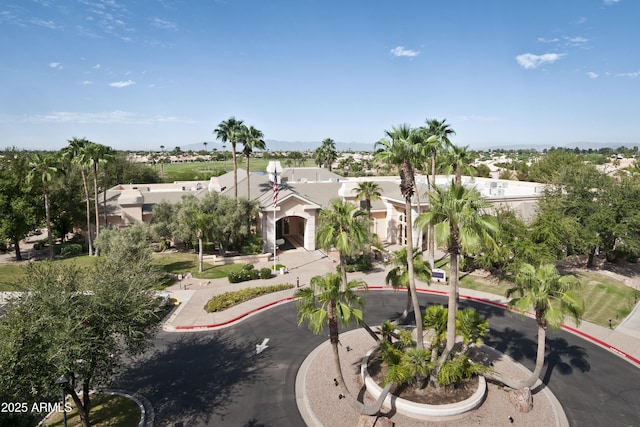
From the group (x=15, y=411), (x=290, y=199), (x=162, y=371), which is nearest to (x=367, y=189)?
(x=290, y=199)

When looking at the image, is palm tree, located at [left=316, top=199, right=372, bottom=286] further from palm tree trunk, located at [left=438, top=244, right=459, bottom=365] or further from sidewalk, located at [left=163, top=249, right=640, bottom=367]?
sidewalk, located at [left=163, top=249, right=640, bottom=367]

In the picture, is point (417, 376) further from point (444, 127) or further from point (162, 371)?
point (444, 127)

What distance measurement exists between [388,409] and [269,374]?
6578 millimetres

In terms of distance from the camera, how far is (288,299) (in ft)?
97.1

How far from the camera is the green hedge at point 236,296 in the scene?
27611 millimetres

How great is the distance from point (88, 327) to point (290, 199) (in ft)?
98.5

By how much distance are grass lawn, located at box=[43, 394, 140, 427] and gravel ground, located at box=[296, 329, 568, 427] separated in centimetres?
762

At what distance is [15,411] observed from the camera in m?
11.3

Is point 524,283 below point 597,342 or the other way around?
the other way around

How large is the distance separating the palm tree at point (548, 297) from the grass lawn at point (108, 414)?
1757 centimetres

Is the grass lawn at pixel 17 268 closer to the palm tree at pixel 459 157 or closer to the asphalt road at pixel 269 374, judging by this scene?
the asphalt road at pixel 269 374

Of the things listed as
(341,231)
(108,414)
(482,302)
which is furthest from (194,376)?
(482,302)

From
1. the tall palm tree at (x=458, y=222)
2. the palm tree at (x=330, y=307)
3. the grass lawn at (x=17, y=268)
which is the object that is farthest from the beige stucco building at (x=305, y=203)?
the palm tree at (x=330, y=307)

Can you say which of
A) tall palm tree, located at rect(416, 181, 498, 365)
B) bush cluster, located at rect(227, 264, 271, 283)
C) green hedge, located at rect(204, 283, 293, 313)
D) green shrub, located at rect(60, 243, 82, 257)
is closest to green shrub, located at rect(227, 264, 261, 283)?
bush cluster, located at rect(227, 264, 271, 283)
